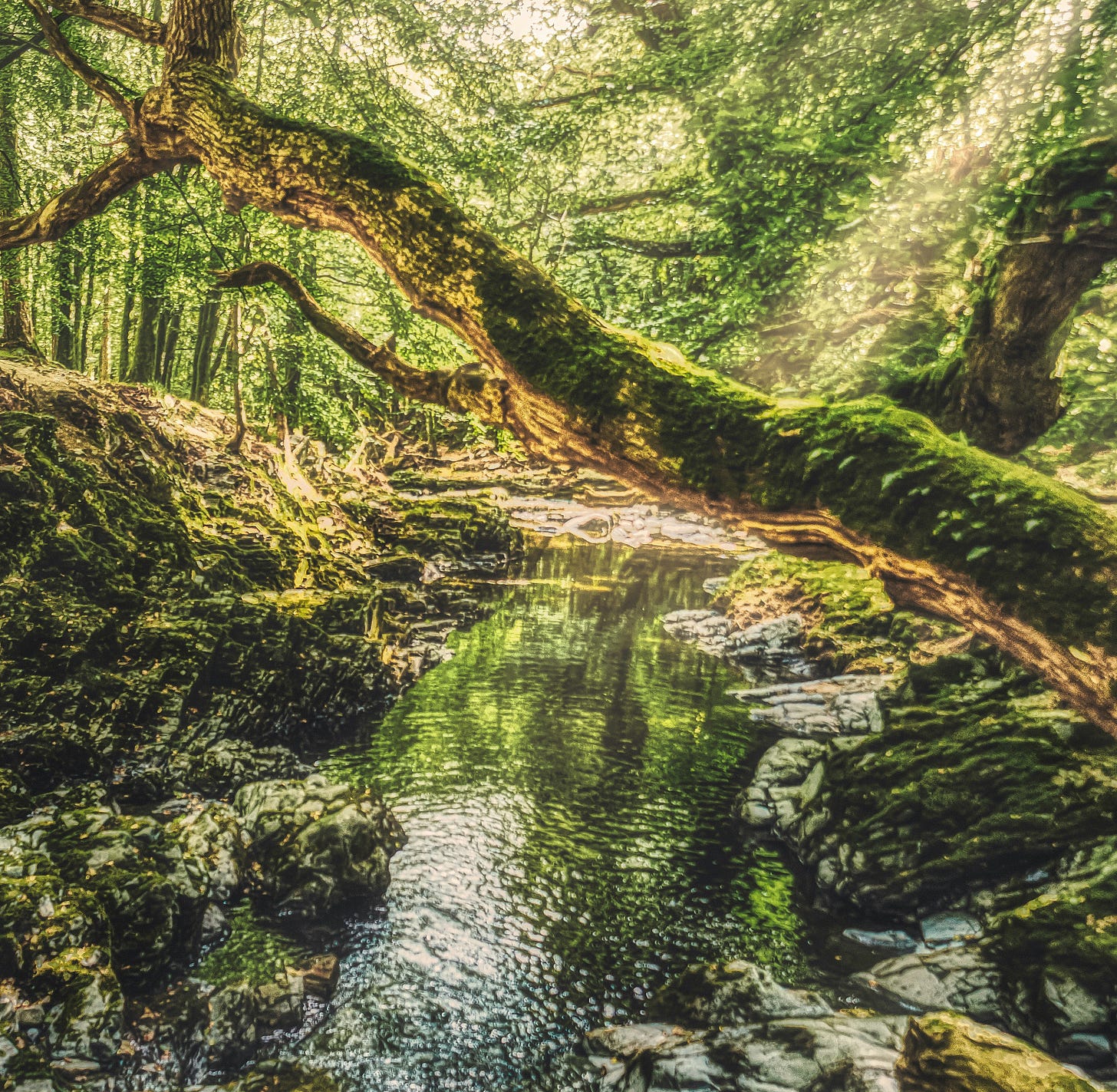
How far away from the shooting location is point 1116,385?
7.37m

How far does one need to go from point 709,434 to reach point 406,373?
4.77ft

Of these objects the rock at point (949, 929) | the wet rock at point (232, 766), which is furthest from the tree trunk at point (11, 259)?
the rock at point (949, 929)

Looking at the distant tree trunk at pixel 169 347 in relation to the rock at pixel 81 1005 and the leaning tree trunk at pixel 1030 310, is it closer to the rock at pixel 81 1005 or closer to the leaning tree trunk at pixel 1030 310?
the rock at pixel 81 1005

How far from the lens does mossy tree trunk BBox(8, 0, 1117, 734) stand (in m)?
2.19

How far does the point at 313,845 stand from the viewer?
6.12 metres

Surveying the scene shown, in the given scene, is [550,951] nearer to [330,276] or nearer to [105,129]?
[330,276]

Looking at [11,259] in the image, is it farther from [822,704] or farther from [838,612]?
[838,612]

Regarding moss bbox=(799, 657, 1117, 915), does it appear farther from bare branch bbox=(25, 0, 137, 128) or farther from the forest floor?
bare branch bbox=(25, 0, 137, 128)

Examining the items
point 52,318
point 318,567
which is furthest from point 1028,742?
point 52,318

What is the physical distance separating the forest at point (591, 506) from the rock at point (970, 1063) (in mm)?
26

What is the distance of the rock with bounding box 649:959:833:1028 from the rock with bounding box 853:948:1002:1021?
0.57 m

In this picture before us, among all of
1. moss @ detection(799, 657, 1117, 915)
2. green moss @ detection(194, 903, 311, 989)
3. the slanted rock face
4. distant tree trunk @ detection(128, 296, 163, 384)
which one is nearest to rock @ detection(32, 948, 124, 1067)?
green moss @ detection(194, 903, 311, 989)

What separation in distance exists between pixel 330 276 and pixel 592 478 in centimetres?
703

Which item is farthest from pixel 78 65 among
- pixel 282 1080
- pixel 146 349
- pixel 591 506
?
pixel 146 349
